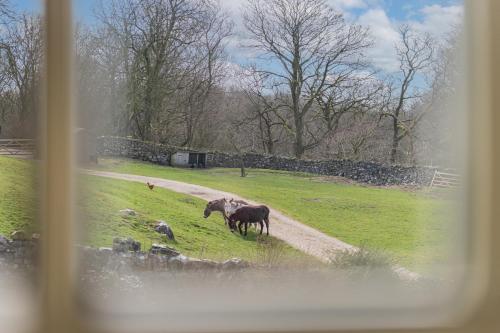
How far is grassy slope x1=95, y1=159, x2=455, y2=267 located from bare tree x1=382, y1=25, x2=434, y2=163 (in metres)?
0.11

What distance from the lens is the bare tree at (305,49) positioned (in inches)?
45.6

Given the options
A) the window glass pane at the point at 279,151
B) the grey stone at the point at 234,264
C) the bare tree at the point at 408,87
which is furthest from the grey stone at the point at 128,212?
the bare tree at the point at 408,87

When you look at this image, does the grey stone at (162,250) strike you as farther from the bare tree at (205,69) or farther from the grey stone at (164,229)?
the bare tree at (205,69)

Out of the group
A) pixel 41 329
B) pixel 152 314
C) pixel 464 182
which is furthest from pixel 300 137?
pixel 41 329

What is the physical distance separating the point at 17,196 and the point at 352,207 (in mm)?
733

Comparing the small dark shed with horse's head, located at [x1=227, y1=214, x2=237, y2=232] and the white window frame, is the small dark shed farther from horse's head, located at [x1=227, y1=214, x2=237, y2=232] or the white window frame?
the white window frame

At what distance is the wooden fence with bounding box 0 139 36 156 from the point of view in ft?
3.43

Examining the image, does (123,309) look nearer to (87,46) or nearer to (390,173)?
(87,46)

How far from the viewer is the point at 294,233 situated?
1.14 meters

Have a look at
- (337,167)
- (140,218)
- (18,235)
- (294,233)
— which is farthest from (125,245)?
(337,167)

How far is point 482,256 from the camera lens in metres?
1.08

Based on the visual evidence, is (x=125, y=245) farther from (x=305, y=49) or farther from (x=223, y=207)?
(x=305, y=49)

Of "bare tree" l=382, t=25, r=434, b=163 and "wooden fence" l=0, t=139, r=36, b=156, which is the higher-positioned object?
"bare tree" l=382, t=25, r=434, b=163

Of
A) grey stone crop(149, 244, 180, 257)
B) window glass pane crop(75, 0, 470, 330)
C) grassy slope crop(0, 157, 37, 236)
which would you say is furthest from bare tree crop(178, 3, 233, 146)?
grassy slope crop(0, 157, 37, 236)
